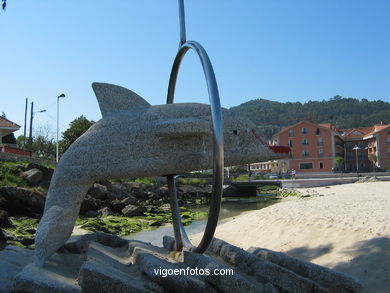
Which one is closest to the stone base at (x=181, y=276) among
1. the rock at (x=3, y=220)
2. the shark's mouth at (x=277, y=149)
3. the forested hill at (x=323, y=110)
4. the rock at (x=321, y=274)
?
the rock at (x=321, y=274)

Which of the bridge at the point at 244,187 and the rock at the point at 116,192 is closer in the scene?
the rock at the point at 116,192

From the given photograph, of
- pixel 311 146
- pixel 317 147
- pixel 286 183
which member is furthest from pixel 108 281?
pixel 317 147

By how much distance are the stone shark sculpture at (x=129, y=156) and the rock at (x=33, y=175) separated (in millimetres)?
15980

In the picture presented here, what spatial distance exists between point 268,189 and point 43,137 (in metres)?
38.2

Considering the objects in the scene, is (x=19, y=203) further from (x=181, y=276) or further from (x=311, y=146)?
(x=311, y=146)

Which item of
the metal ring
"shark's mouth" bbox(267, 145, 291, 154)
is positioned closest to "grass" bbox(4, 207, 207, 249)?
Result: the metal ring

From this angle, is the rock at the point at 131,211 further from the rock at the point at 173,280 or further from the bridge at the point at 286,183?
the bridge at the point at 286,183

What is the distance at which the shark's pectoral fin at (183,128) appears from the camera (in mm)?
4801

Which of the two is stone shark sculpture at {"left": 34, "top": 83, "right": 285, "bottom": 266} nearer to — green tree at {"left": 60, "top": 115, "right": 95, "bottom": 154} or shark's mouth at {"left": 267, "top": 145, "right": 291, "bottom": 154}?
shark's mouth at {"left": 267, "top": 145, "right": 291, "bottom": 154}

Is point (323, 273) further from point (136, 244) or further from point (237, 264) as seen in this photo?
point (136, 244)

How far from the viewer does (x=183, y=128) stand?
189 inches

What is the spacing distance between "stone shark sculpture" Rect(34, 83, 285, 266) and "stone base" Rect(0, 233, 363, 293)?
1.80 feet

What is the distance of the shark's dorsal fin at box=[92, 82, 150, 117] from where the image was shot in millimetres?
5516

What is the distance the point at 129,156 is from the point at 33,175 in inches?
663
